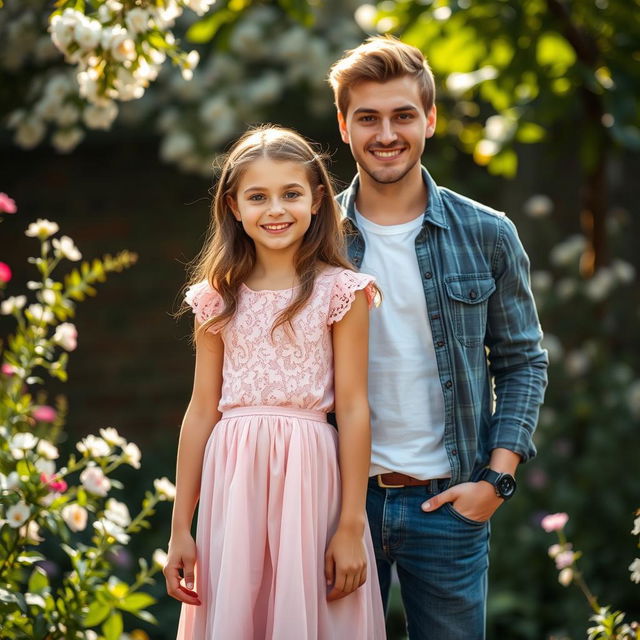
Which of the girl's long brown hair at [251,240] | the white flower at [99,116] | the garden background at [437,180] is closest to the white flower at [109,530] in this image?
the garden background at [437,180]

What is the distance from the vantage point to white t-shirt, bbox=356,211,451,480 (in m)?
2.32

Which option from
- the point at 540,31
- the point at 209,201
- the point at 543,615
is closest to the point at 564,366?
the point at 543,615

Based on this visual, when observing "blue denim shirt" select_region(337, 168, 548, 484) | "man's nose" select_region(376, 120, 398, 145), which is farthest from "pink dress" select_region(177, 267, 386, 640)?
"man's nose" select_region(376, 120, 398, 145)

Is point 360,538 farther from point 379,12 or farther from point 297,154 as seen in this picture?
point 379,12

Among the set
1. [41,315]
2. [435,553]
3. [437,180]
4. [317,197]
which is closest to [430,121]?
[317,197]

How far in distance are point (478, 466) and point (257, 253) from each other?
0.71 m

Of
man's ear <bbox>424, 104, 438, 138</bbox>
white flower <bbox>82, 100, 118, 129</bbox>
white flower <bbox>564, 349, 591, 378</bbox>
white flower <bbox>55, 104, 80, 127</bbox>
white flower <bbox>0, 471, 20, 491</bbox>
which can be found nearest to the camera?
man's ear <bbox>424, 104, 438, 138</bbox>

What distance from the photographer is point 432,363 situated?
7.73 feet

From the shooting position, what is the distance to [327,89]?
16.4ft

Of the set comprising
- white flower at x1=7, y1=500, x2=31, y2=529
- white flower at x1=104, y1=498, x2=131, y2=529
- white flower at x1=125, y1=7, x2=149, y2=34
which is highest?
white flower at x1=125, y1=7, x2=149, y2=34

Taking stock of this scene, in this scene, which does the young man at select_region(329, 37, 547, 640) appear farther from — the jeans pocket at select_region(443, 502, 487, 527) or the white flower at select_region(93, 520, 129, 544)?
the white flower at select_region(93, 520, 129, 544)

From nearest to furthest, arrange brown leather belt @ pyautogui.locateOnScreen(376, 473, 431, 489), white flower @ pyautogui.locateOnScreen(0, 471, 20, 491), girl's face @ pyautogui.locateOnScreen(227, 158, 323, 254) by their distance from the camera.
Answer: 1. girl's face @ pyautogui.locateOnScreen(227, 158, 323, 254)
2. brown leather belt @ pyautogui.locateOnScreen(376, 473, 431, 489)
3. white flower @ pyautogui.locateOnScreen(0, 471, 20, 491)

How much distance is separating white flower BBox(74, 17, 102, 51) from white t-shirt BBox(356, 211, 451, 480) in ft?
3.00

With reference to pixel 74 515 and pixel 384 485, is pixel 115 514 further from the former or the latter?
pixel 384 485
